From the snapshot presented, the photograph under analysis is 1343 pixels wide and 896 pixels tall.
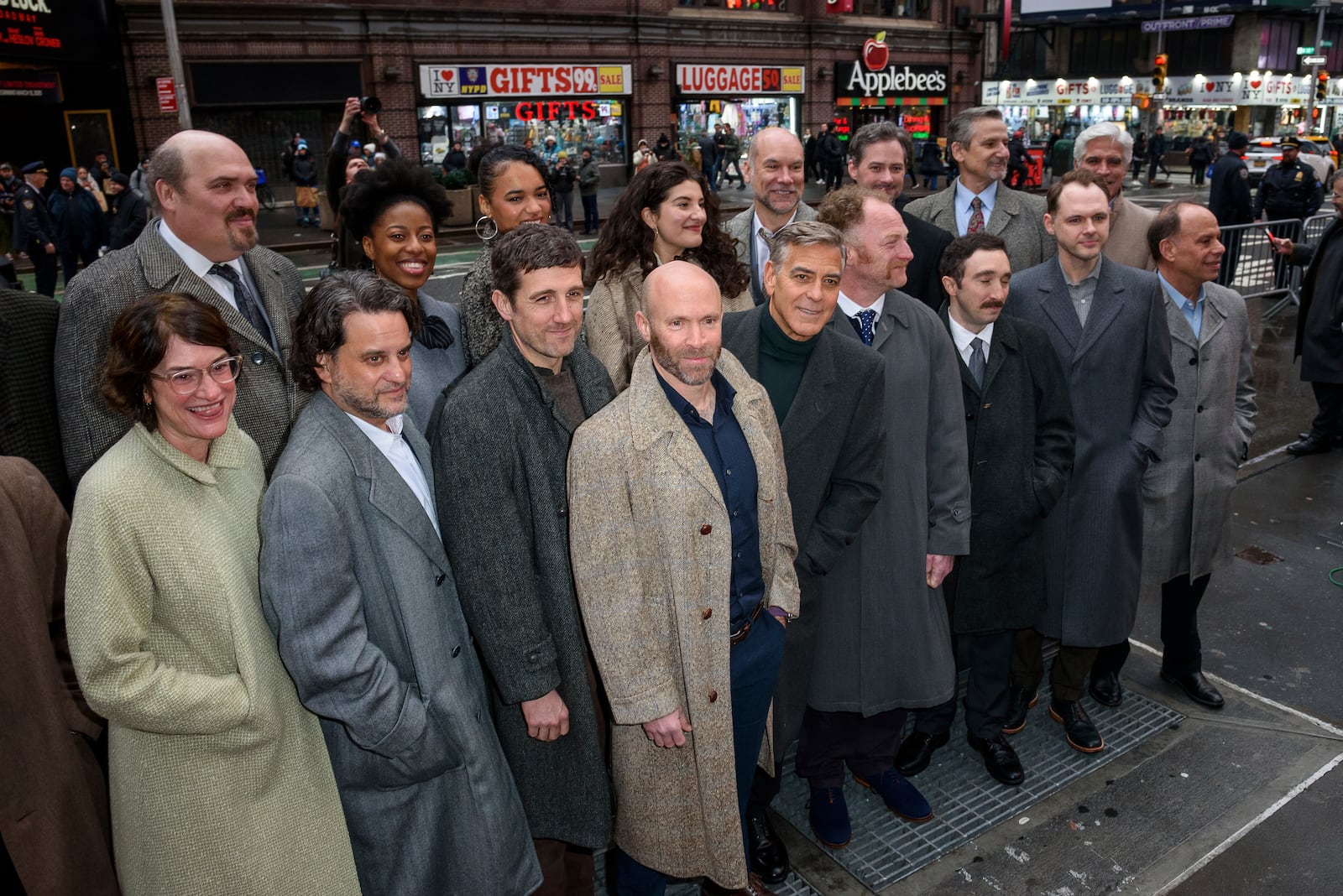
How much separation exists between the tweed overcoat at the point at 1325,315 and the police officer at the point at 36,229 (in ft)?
52.8

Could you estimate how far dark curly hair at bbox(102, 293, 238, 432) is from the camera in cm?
258

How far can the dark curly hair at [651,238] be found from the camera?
4383 millimetres

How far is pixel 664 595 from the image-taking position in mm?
3041

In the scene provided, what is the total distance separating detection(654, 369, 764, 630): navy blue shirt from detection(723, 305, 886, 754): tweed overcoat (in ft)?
1.18

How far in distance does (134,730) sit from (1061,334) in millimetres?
3819

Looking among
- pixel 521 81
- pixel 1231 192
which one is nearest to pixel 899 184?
pixel 1231 192

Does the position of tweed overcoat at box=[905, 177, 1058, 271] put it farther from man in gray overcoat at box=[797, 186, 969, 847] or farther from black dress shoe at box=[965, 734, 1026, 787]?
black dress shoe at box=[965, 734, 1026, 787]

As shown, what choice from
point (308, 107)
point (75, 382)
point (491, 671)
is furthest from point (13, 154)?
point (491, 671)

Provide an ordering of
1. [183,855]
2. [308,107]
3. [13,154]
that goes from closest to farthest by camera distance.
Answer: [183,855], [13,154], [308,107]

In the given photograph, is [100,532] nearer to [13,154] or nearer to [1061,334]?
[1061,334]

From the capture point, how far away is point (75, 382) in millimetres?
3234

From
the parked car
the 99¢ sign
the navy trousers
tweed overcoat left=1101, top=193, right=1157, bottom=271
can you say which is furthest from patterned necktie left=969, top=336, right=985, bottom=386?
the parked car

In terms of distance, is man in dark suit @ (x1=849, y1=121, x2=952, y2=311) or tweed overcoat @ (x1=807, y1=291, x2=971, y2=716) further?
man in dark suit @ (x1=849, y1=121, x2=952, y2=311)

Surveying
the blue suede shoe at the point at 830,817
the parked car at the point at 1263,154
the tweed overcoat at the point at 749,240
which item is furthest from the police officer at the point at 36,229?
the parked car at the point at 1263,154
